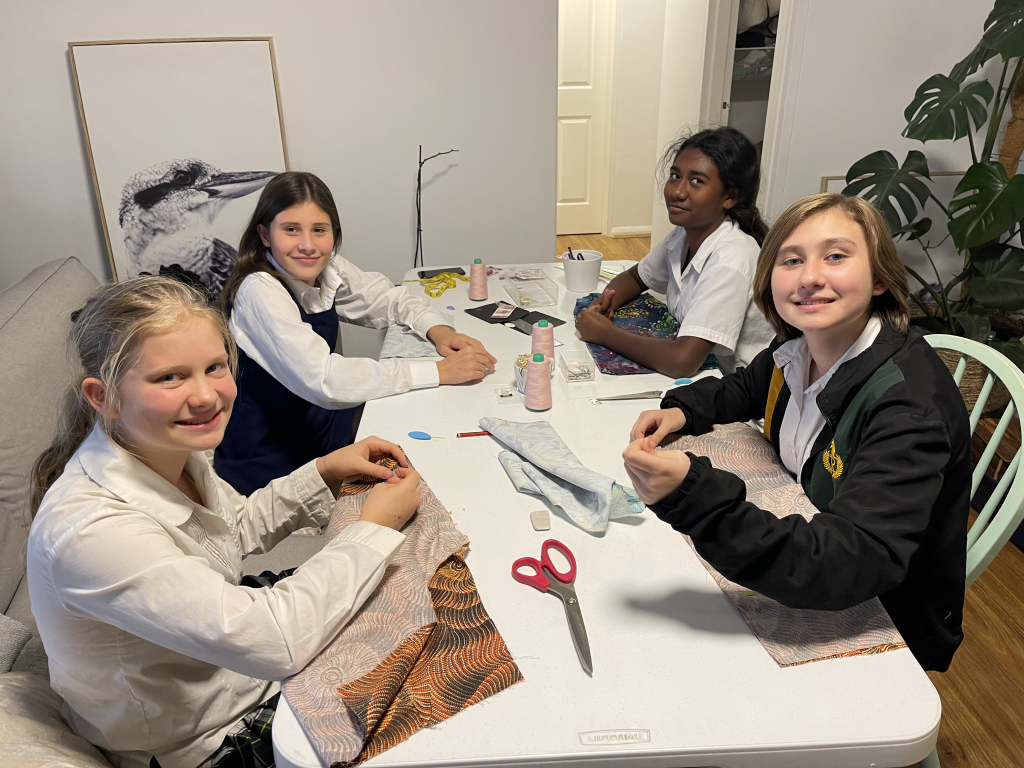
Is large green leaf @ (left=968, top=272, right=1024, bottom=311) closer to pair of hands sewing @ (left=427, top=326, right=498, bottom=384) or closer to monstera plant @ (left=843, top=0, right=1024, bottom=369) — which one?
monstera plant @ (left=843, top=0, right=1024, bottom=369)

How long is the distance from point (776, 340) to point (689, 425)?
8.6 inches

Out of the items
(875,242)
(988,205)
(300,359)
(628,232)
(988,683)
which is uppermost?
(875,242)

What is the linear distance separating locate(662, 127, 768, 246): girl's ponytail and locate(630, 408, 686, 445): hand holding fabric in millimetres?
765

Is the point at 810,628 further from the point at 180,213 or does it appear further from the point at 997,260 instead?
the point at 180,213

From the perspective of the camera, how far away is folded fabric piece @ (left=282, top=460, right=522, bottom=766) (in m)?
0.77

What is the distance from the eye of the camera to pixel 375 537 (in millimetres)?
993

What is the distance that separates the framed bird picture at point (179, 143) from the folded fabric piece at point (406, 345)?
4.26 ft

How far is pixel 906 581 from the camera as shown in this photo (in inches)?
42.3

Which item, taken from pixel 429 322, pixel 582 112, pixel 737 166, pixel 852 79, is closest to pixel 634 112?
pixel 582 112

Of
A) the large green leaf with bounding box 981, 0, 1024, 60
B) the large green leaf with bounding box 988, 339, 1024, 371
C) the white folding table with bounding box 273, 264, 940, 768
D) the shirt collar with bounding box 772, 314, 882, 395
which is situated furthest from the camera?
the large green leaf with bounding box 988, 339, 1024, 371

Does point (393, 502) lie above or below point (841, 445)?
below

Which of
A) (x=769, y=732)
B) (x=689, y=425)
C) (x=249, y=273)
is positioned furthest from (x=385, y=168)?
(x=769, y=732)

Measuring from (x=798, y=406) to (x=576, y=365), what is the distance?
569 mm

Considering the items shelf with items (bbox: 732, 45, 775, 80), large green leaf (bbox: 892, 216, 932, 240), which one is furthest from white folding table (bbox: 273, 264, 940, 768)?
shelf with items (bbox: 732, 45, 775, 80)
